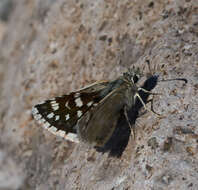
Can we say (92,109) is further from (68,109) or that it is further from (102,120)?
(68,109)

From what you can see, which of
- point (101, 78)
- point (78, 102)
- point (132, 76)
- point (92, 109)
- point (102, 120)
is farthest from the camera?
point (101, 78)

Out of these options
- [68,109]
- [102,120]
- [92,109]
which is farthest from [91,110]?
[68,109]

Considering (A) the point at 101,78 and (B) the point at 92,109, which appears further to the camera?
(A) the point at 101,78

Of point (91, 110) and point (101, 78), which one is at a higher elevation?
point (91, 110)

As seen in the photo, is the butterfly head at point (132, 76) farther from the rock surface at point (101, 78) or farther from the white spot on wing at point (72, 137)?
the white spot on wing at point (72, 137)

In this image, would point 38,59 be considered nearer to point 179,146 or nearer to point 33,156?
point 33,156

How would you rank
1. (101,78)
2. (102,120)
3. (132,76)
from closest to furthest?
(102,120)
(132,76)
(101,78)

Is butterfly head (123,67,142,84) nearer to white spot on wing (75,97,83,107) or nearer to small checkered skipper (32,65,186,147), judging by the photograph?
small checkered skipper (32,65,186,147)

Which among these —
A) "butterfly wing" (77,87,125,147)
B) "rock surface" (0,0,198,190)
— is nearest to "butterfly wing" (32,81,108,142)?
"butterfly wing" (77,87,125,147)
